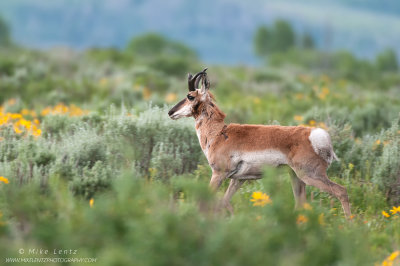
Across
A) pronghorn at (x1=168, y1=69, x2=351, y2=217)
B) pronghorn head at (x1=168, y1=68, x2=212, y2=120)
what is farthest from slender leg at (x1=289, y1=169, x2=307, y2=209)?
pronghorn head at (x1=168, y1=68, x2=212, y2=120)

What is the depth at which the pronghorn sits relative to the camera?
18.6ft

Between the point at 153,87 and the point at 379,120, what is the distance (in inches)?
356

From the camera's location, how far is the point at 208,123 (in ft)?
21.1

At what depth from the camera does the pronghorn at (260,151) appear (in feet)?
18.6

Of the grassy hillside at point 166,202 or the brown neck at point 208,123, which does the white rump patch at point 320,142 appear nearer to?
the grassy hillside at point 166,202

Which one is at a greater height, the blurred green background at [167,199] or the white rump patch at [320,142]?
the white rump patch at [320,142]

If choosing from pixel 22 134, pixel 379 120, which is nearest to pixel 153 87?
pixel 379 120

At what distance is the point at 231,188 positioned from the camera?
616cm

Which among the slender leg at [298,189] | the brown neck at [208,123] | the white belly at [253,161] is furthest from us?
the brown neck at [208,123]

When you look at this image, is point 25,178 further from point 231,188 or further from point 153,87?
point 153,87

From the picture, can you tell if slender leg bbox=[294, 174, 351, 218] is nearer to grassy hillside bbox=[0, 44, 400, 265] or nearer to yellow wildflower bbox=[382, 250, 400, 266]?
grassy hillside bbox=[0, 44, 400, 265]

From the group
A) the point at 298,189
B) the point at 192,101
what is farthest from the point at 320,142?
the point at 192,101

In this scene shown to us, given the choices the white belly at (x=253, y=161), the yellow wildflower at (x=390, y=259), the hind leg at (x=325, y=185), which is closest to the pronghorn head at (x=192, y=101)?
the white belly at (x=253, y=161)

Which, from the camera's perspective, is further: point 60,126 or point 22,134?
point 60,126
